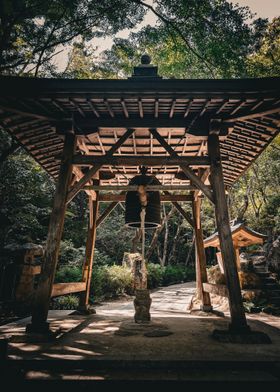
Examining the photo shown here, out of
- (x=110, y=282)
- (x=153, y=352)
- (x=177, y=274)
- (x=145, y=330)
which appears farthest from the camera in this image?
(x=177, y=274)

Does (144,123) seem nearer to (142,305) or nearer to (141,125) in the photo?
(141,125)

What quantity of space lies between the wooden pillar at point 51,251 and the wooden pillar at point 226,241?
8.73 feet

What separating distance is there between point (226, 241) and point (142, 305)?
8.03 ft

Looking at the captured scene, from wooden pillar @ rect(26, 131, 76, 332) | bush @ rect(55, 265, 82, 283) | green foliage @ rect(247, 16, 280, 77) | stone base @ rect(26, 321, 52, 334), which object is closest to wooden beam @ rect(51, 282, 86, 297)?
wooden pillar @ rect(26, 131, 76, 332)

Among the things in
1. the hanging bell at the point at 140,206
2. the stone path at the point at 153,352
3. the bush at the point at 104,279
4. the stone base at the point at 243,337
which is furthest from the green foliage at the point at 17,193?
the stone base at the point at 243,337

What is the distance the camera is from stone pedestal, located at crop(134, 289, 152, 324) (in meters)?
5.28

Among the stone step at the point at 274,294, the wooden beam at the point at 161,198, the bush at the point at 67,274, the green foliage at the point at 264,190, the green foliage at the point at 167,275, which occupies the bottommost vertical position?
the stone step at the point at 274,294

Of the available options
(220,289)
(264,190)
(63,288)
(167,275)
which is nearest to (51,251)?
(63,288)

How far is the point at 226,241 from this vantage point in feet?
13.7

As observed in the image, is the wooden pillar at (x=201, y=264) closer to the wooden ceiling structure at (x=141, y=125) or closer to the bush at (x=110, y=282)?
the wooden ceiling structure at (x=141, y=125)

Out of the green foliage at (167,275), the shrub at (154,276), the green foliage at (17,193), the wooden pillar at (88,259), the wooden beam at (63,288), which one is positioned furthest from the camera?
the green foliage at (167,275)

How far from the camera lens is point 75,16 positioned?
35.7ft

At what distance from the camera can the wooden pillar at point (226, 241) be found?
389 centimetres

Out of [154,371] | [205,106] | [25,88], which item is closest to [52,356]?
[154,371]
